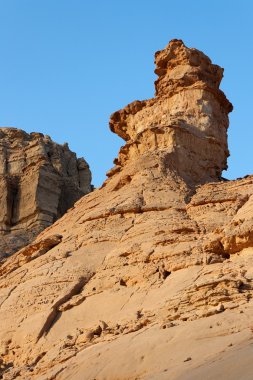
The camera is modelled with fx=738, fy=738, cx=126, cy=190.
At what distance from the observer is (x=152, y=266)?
2159cm

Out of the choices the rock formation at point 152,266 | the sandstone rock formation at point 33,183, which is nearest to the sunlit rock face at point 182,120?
the rock formation at point 152,266

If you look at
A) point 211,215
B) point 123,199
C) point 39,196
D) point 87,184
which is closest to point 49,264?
point 123,199

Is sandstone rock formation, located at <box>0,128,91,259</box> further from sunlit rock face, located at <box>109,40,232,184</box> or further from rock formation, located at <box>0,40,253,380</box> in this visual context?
rock formation, located at <box>0,40,253,380</box>

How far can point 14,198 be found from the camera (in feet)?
153

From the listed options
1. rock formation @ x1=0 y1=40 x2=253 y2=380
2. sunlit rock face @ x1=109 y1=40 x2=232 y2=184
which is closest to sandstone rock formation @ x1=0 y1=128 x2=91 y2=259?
sunlit rock face @ x1=109 y1=40 x2=232 y2=184

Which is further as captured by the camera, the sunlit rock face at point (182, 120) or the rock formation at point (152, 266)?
the sunlit rock face at point (182, 120)

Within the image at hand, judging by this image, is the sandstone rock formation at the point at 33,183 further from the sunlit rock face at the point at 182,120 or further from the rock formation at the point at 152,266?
the rock formation at the point at 152,266

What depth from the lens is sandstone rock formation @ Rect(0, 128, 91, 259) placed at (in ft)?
144

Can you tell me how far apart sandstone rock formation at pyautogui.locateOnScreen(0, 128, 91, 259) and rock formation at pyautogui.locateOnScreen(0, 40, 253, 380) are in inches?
507

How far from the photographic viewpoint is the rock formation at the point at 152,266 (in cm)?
1664

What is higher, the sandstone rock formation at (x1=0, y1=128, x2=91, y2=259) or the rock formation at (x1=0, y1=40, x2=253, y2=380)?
the sandstone rock formation at (x1=0, y1=128, x2=91, y2=259)

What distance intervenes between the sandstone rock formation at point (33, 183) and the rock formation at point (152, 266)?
1289cm

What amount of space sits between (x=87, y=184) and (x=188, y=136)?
77.3 feet

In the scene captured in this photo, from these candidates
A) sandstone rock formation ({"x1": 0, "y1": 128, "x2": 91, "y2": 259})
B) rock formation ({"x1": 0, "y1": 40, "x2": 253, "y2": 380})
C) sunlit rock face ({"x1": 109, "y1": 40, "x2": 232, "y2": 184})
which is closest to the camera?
rock formation ({"x1": 0, "y1": 40, "x2": 253, "y2": 380})
